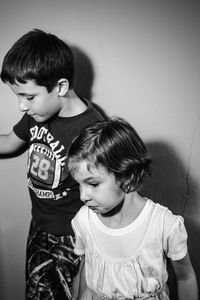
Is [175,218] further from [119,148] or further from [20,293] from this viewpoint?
[20,293]

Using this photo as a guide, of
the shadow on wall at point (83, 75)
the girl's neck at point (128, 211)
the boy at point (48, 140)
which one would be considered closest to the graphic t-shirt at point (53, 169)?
the boy at point (48, 140)

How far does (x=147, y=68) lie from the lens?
1134 millimetres

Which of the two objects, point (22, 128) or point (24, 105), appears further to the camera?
point (22, 128)

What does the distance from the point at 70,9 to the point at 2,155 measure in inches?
22.9

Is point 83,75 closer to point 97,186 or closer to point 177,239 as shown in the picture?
point 97,186

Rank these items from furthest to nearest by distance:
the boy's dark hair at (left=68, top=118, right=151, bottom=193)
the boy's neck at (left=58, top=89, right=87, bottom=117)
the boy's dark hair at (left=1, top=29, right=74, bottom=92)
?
the boy's neck at (left=58, top=89, right=87, bottom=117)
the boy's dark hair at (left=1, top=29, right=74, bottom=92)
the boy's dark hair at (left=68, top=118, right=151, bottom=193)

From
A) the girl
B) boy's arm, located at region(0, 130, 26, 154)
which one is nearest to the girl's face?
the girl

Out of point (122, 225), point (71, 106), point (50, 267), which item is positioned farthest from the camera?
point (50, 267)

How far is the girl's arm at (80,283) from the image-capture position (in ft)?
3.53

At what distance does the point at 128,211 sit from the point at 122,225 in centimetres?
4

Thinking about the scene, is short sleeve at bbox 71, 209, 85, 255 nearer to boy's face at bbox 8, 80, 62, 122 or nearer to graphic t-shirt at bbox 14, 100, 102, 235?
graphic t-shirt at bbox 14, 100, 102, 235

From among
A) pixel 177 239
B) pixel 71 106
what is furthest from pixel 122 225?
pixel 71 106

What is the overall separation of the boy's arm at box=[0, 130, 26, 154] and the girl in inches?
15.5

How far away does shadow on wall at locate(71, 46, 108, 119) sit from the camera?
47.0 inches
